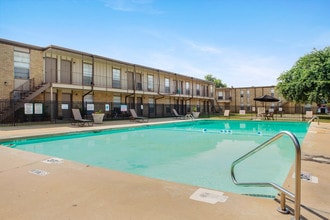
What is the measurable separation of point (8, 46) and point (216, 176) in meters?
16.1

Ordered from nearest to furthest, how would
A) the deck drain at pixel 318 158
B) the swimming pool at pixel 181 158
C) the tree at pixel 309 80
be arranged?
the deck drain at pixel 318 158
the swimming pool at pixel 181 158
the tree at pixel 309 80

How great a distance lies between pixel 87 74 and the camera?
19.0 metres

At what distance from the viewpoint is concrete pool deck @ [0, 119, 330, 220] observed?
233cm

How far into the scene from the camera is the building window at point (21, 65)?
1498cm

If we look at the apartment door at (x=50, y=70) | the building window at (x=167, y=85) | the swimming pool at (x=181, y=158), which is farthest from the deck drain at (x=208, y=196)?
the building window at (x=167, y=85)

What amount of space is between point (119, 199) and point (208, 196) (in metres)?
1.15

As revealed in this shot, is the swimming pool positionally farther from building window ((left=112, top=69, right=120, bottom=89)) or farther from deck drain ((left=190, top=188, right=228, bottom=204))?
building window ((left=112, top=69, right=120, bottom=89))

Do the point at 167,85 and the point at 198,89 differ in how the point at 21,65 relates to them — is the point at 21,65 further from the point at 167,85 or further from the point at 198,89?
the point at 198,89

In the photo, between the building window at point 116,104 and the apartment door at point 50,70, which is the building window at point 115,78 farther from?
the apartment door at point 50,70

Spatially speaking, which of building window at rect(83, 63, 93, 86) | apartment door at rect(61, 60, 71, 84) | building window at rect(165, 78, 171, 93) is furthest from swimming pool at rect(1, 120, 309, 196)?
building window at rect(165, 78, 171, 93)

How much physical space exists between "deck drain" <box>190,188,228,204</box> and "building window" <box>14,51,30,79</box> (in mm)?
16614

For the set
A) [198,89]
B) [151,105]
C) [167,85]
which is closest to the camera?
[151,105]

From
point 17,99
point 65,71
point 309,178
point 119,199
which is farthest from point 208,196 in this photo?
point 65,71

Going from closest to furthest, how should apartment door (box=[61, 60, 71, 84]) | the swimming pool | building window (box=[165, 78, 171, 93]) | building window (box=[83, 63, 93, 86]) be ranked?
the swimming pool < apartment door (box=[61, 60, 71, 84]) < building window (box=[83, 63, 93, 86]) < building window (box=[165, 78, 171, 93])
